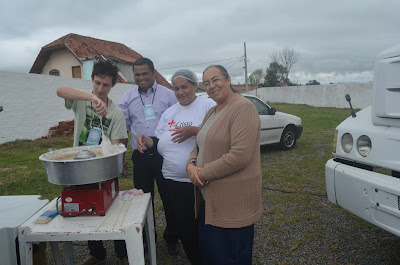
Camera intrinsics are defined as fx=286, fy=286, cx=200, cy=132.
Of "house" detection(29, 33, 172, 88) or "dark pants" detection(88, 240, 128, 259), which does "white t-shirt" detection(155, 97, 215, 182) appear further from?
"house" detection(29, 33, 172, 88)

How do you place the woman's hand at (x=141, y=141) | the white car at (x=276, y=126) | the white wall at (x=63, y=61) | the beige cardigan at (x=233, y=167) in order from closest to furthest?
the beige cardigan at (x=233, y=167), the woman's hand at (x=141, y=141), the white car at (x=276, y=126), the white wall at (x=63, y=61)

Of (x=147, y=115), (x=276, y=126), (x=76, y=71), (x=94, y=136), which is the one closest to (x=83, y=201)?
(x=94, y=136)

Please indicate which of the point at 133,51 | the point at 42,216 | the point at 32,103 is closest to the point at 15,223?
the point at 42,216

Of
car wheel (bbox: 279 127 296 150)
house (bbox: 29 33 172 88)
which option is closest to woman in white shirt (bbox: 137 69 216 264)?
car wheel (bbox: 279 127 296 150)

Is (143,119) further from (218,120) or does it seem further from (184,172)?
(218,120)

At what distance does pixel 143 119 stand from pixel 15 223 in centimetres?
152

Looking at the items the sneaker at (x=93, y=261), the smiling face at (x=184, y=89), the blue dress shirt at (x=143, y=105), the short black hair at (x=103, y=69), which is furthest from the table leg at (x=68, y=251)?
the smiling face at (x=184, y=89)

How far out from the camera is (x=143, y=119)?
117 inches

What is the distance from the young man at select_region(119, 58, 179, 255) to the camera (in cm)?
289

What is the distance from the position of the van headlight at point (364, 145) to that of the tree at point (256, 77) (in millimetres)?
50672

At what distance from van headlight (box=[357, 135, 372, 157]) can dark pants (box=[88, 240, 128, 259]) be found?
89.9 inches

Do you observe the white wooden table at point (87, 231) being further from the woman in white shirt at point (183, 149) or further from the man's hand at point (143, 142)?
the man's hand at point (143, 142)

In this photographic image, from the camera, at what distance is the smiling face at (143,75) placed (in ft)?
9.39

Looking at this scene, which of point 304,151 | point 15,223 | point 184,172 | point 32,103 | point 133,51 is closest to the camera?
point 15,223
